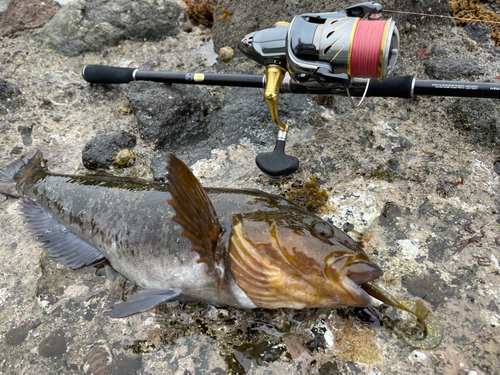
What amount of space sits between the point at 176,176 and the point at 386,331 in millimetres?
1672

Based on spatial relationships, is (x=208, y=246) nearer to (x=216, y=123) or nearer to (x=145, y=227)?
(x=145, y=227)

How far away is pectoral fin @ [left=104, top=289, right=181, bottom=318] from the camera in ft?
7.16

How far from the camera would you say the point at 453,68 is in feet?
12.5

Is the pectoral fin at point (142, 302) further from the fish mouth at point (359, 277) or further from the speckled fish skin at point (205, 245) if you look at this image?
the fish mouth at point (359, 277)

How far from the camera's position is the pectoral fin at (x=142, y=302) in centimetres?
218

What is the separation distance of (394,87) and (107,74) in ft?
11.5

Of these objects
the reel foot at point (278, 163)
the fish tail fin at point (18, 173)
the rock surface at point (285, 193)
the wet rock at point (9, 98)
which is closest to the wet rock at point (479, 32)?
the rock surface at point (285, 193)

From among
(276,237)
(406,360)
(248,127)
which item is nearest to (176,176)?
(276,237)

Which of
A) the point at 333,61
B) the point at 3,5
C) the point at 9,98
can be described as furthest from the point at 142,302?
the point at 3,5

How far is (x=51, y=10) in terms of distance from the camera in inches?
241

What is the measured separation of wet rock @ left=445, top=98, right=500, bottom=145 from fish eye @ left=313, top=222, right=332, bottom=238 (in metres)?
2.15

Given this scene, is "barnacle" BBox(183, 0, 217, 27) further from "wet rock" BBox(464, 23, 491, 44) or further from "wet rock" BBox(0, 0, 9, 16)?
"wet rock" BBox(464, 23, 491, 44)

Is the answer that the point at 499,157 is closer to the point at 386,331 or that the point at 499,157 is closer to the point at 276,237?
the point at 386,331

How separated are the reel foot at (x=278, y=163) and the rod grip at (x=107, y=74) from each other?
7.42 ft
